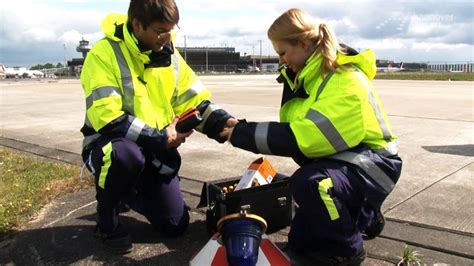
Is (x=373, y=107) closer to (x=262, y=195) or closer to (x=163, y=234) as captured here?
(x=262, y=195)

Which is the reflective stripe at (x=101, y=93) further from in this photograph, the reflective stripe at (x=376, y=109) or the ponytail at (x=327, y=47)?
the reflective stripe at (x=376, y=109)

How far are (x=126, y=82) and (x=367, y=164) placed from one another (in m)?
1.54

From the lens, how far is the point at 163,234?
3.36 metres

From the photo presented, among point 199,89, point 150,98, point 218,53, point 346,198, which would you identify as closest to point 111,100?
point 150,98

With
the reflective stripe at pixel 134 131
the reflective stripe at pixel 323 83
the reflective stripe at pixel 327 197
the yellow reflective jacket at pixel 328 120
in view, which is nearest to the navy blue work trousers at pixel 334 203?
the reflective stripe at pixel 327 197

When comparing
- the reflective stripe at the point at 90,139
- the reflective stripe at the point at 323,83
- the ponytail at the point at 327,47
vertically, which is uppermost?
the ponytail at the point at 327,47

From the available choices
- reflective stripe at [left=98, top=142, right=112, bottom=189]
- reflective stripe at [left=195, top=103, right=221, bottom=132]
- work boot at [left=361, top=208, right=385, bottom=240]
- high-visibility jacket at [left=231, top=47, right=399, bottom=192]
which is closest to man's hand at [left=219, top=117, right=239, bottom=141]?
high-visibility jacket at [left=231, top=47, right=399, bottom=192]

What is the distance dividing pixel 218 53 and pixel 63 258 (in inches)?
4393

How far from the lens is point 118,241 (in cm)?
308

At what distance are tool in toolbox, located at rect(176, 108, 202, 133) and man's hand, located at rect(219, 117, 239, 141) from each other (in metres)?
0.17

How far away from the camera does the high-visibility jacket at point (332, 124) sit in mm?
2535

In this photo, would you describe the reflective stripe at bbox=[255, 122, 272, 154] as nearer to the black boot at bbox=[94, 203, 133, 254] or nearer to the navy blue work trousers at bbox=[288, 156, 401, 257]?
the navy blue work trousers at bbox=[288, 156, 401, 257]

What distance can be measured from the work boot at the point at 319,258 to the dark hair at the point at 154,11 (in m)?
1.61

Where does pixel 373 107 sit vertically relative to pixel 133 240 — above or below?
above
